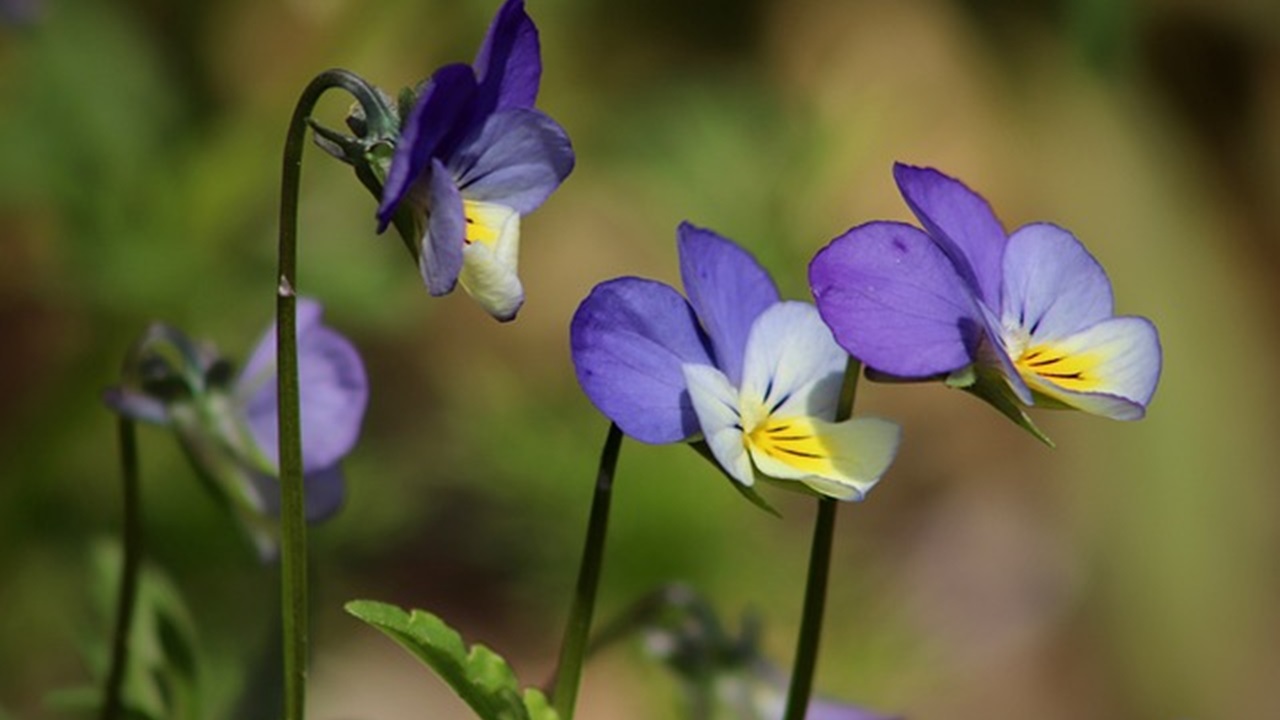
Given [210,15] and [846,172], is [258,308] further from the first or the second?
[846,172]

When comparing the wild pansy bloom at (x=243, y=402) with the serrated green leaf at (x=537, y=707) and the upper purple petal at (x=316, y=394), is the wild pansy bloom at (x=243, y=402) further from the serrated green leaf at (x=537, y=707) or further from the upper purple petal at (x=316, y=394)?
the serrated green leaf at (x=537, y=707)

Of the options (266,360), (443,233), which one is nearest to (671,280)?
(266,360)

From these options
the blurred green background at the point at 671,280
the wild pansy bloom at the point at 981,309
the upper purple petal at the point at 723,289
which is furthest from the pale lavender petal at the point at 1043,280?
the blurred green background at the point at 671,280

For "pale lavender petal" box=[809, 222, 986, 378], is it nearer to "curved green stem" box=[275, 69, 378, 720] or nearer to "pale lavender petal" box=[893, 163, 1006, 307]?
"pale lavender petal" box=[893, 163, 1006, 307]

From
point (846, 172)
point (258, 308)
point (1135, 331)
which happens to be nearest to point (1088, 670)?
point (846, 172)

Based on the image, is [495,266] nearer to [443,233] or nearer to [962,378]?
[443,233]

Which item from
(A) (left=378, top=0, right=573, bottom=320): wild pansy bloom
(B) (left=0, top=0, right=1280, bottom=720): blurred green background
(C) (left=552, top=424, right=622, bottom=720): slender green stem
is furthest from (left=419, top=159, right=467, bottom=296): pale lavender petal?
(B) (left=0, top=0, right=1280, bottom=720): blurred green background
